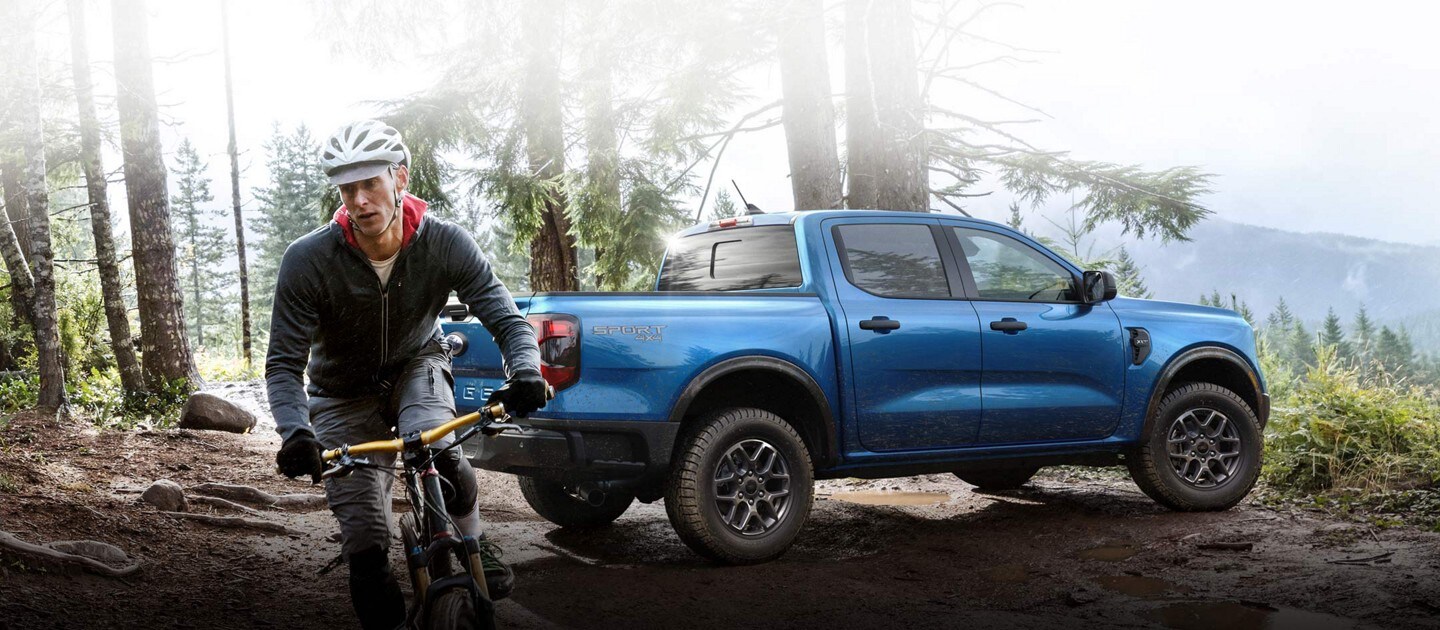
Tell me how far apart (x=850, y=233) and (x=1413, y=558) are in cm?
343

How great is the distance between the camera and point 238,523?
22.8 ft

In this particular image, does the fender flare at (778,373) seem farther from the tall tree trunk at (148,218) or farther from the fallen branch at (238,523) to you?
the tall tree trunk at (148,218)

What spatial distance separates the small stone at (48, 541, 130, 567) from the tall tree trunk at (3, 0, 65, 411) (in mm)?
6877

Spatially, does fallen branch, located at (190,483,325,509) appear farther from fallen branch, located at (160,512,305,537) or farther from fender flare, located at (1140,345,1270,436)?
fender flare, located at (1140,345,1270,436)

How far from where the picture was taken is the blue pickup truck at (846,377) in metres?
5.47

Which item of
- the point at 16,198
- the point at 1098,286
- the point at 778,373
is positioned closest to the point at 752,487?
the point at 778,373

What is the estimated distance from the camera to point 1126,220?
13219 mm

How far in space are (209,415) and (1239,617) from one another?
34.7 ft

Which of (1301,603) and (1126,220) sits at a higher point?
(1126,220)

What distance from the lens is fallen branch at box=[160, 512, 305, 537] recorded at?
6.91 meters

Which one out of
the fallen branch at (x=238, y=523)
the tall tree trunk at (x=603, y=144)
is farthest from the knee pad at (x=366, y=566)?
the tall tree trunk at (x=603, y=144)

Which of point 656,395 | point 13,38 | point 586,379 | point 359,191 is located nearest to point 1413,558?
point 656,395

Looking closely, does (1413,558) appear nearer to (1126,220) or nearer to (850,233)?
(850,233)

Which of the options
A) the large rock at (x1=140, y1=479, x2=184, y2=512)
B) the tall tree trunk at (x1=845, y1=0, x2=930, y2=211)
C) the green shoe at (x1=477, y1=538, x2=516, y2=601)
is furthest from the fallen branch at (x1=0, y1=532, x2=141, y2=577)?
the tall tree trunk at (x1=845, y1=0, x2=930, y2=211)
